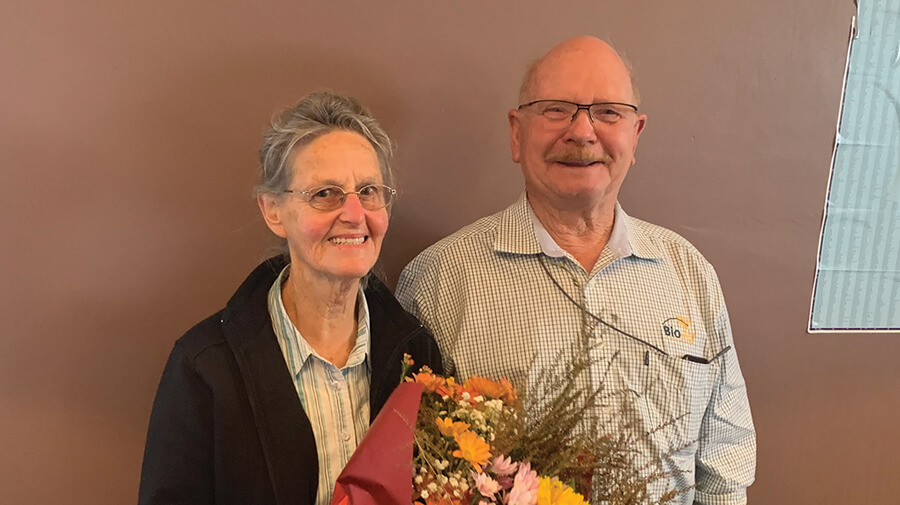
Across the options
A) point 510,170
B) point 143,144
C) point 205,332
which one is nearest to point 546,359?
point 510,170

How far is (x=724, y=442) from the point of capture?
165 centimetres

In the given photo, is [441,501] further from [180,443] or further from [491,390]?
[180,443]

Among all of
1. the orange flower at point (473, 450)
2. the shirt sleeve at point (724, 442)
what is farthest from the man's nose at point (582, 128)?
the orange flower at point (473, 450)

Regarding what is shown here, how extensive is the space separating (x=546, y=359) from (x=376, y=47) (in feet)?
3.01

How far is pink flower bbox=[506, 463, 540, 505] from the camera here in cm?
91

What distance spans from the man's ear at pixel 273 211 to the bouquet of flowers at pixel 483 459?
0.45m

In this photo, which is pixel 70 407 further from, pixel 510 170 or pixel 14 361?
pixel 510 170

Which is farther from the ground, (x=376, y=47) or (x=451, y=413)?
(x=376, y=47)

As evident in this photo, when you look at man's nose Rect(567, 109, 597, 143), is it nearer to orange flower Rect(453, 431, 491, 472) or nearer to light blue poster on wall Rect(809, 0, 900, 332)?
orange flower Rect(453, 431, 491, 472)

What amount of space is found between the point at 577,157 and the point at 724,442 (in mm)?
892

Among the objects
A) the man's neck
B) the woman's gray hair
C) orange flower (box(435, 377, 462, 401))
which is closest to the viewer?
orange flower (box(435, 377, 462, 401))

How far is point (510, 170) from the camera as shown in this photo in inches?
69.1

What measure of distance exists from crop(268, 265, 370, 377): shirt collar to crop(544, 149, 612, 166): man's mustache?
0.59 meters

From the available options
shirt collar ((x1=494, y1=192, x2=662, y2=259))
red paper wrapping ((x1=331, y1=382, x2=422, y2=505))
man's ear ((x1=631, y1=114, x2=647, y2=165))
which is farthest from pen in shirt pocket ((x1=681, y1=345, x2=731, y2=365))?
red paper wrapping ((x1=331, y1=382, x2=422, y2=505))
